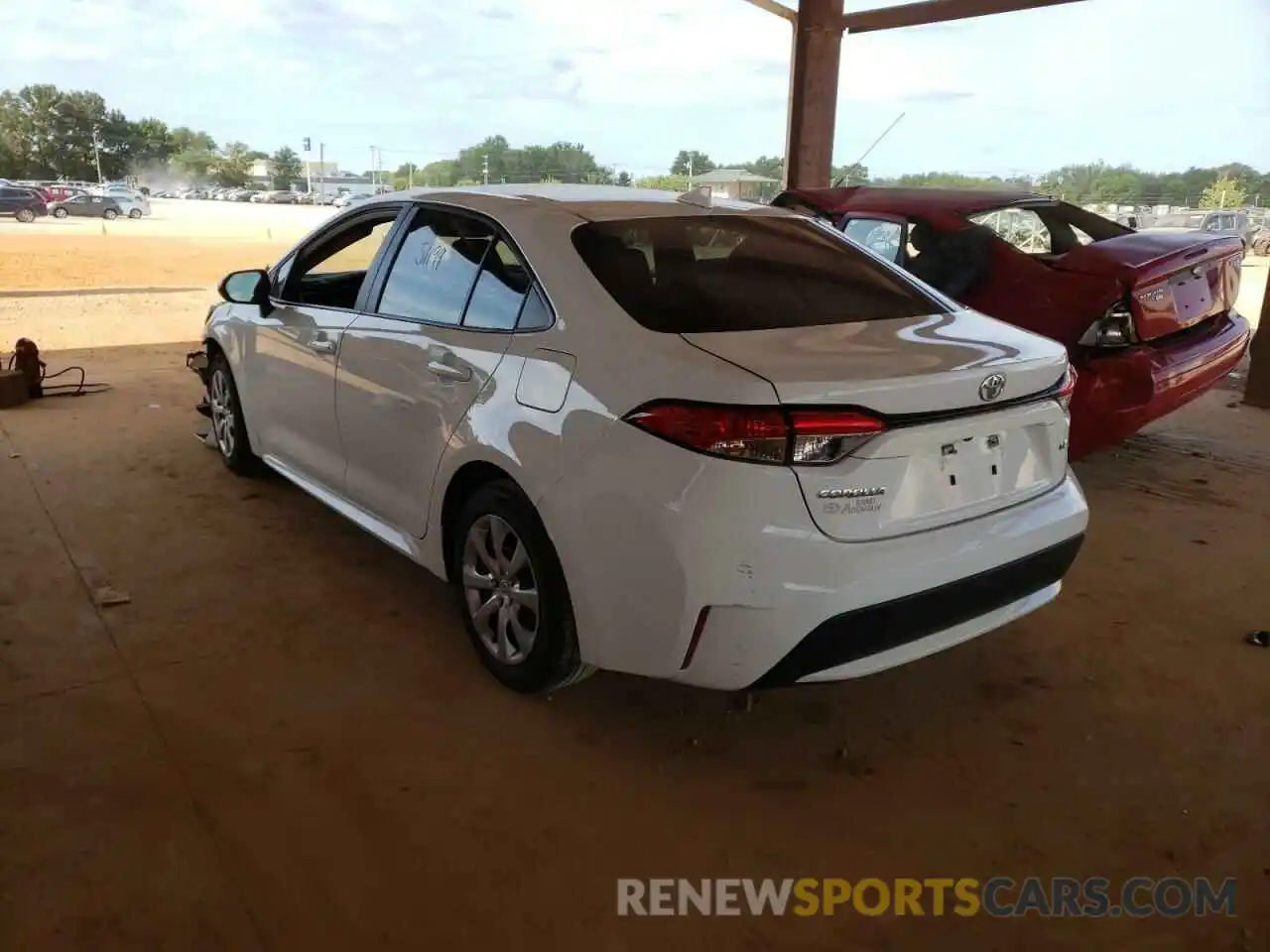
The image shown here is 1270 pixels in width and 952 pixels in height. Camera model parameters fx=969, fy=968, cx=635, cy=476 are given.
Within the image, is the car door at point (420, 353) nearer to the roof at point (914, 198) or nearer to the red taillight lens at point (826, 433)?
the red taillight lens at point (826, 433)

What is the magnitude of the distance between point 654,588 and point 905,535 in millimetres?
609

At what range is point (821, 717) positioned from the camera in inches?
114

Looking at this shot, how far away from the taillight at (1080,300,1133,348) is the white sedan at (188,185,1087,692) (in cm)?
188

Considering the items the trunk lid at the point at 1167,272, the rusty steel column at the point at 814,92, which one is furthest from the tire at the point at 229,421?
the rusty steel column at the point at 814,92

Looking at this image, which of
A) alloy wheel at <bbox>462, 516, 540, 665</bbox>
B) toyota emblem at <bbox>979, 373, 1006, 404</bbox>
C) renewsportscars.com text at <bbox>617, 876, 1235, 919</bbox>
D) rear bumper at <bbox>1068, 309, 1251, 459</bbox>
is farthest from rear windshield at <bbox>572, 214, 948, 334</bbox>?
rear bumper at <bbox>1068, 309, 1251, 459</bbox>

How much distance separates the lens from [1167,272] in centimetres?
464

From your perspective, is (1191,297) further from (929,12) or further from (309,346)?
(929,12)

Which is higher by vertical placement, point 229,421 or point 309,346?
point 309,346

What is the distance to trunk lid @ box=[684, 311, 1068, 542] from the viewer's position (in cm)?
221

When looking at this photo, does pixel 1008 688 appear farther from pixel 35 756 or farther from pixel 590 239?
pixel 35 756

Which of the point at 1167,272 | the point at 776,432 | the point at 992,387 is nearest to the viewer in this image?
the point at 776,432

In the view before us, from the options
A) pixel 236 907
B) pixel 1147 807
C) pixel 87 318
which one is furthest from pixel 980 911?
pixel 87 318

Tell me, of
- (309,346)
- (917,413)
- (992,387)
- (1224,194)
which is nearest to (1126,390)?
(992,387)

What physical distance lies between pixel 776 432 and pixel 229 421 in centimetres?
359
